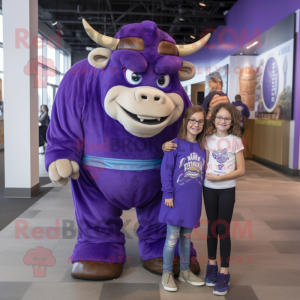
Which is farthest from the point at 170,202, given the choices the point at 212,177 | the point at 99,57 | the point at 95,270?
the point at 99,57

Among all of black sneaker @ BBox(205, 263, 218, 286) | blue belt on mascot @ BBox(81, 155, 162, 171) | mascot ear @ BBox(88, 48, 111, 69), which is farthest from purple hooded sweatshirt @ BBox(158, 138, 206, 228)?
mascot ear @ BBox(88, 48, 111, 69)

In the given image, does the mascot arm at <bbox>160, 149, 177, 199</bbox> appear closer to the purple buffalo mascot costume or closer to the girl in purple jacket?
the girl in purple jacket

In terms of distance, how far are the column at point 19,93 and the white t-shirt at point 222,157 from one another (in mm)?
2717

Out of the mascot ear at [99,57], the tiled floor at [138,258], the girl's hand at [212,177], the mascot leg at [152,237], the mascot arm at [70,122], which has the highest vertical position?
the mascot ear at [99,57]

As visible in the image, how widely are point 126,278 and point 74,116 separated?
1.03 metres

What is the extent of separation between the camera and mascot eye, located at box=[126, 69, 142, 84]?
6.66ft

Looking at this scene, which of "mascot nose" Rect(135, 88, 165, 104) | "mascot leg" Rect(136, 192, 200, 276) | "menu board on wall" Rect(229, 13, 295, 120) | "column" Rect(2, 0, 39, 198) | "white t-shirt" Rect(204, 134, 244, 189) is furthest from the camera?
"menu board on wall" Rect(229, 13, 295, 120)

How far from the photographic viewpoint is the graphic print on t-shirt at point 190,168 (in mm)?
1990

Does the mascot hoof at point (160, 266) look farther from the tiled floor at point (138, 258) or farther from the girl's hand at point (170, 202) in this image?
the girl's hand at point (170, 202)

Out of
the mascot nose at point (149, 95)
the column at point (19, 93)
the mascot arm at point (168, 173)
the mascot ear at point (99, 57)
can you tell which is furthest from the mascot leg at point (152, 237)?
the column at point (19, 93)

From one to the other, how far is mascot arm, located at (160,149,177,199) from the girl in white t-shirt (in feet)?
0.65

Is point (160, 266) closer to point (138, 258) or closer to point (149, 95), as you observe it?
point (138, 258)

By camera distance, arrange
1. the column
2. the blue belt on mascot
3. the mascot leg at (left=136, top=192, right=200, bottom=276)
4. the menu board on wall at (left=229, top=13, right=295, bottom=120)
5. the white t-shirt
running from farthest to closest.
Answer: the menu board on wall at (left=229, top=13, right=295, bottom=120) → the column → the mascot leg at (left=136, top=192, right=200, bottom=276) → the blue belt on mascot → the white t-shirt

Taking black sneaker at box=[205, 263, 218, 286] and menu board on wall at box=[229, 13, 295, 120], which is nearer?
Answer: black sneaker at box=[205, 263, 218, 286]
